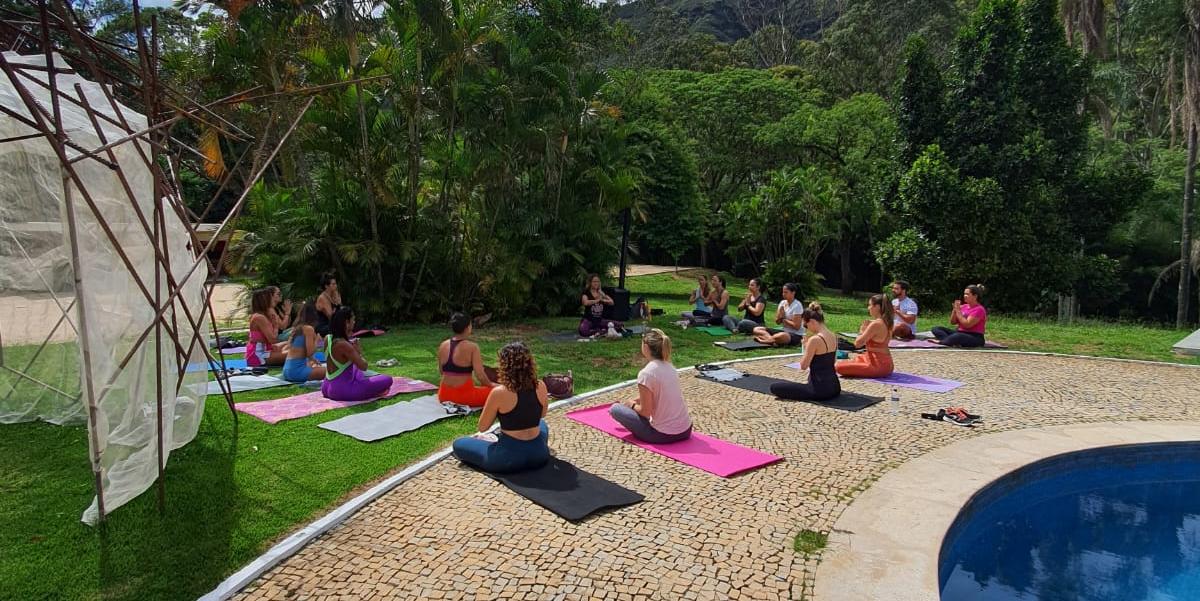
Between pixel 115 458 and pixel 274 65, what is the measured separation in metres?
13.4

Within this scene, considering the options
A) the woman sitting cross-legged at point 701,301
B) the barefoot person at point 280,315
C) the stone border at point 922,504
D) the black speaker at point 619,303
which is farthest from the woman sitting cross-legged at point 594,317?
the stone border at point 922,504

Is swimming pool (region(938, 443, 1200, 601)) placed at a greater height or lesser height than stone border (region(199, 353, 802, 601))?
lesser

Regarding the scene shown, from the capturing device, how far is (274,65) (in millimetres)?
15578

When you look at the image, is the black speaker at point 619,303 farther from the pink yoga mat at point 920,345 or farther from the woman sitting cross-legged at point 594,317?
the pink yoga mat at point 920,345

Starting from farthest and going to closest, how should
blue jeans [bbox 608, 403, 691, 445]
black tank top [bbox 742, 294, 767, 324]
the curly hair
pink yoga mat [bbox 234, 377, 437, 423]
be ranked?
1. black tank top [bbox 742, 294, 767, 324]
2. pink yoga mat [bbox 234, 377, 437, 423]
3. blue jeans [bbox 608, 403, 691, 445]
4. the curly hair

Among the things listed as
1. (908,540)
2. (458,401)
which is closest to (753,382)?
(458,401)

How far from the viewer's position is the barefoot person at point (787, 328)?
12.4 metres

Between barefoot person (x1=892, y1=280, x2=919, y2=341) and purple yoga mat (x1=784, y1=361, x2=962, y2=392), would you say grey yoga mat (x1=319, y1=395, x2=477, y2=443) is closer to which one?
purple yoga mat (x1=784, y1=361, x2=962, y2=392)

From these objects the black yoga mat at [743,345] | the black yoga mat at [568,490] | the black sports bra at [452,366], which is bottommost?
the black yoga mat at [568,490]

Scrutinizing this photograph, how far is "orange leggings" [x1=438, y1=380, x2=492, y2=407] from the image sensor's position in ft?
25.4

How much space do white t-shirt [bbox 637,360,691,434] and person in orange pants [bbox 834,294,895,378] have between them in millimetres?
4177

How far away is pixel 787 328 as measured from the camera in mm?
12781

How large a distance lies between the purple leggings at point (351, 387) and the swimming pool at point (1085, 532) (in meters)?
6.19

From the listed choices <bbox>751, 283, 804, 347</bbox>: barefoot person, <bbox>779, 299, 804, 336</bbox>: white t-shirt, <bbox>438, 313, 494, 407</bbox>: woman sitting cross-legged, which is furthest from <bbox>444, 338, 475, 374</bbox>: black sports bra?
<bbox>779, 299, 804, 336</bbox>: white t-shirt
